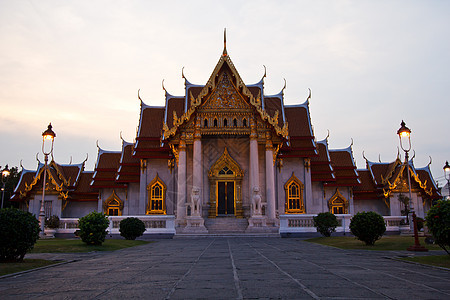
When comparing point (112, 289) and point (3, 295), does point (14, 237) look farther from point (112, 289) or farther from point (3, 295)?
point (112, 289)

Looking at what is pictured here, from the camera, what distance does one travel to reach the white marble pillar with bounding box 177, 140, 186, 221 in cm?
2783

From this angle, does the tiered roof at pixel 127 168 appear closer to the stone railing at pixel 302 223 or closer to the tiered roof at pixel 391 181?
the stone railing at pixel 302 223

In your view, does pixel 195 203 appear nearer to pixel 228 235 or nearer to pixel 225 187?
pixel 228 235

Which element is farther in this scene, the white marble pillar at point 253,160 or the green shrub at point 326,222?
the white marble pillar at point 253,160

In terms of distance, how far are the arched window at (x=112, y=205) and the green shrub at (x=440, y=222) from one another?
2833 centimetres

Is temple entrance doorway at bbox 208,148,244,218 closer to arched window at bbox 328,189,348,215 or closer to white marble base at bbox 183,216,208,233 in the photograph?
white marble base at bbox 183,216,208,233

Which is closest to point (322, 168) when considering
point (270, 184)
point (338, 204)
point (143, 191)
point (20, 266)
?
point (338, 204)

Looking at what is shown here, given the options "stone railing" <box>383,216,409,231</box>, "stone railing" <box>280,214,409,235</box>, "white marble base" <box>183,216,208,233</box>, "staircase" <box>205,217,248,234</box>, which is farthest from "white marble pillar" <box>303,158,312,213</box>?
"white marble base" <box>183,216,208,233</box>

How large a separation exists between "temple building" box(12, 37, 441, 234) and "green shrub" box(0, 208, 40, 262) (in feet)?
52.4

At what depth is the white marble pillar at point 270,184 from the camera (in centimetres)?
2764

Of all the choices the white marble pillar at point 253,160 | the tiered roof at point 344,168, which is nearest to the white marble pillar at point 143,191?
the white marble pillar at point 253,160

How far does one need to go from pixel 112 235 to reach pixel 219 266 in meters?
17.6

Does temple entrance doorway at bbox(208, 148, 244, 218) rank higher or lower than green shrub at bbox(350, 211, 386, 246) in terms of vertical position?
higher

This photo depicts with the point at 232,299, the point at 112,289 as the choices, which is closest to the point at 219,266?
the point at 112,289
